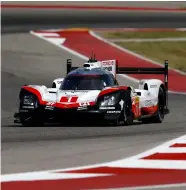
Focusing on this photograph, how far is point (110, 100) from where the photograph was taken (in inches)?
596

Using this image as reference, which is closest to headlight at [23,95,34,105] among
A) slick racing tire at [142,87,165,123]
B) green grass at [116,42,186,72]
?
slick racing tire at [142,87,165,123]

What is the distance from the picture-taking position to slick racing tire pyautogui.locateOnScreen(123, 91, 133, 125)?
50.6ft

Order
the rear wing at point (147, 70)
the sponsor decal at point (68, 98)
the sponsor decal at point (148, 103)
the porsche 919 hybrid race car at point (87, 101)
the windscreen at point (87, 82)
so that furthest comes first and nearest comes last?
the rear wing at point (147, 70) → the sponsor decal at point (148, 103) → the windscreen at point (87, 82) → the sponsor decal at point (68, 98) → the porsche 919 hybrid race car at point (87, 101)

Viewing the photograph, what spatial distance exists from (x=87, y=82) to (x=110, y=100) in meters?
0.92

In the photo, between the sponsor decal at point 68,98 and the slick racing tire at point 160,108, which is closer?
the sponsor decal at point 68,98

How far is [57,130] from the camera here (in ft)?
47.2

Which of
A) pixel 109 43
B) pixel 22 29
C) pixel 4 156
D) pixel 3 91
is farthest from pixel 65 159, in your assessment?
pixel 22 29

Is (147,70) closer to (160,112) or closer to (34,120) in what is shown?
(160,112)

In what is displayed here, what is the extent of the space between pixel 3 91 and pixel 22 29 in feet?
38.0

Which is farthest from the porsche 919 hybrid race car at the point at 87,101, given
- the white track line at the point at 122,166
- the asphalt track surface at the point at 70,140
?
the white track line at the point at 122,166

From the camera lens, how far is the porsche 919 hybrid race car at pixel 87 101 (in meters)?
15.0

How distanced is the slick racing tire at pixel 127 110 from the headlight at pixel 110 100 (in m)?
0.29

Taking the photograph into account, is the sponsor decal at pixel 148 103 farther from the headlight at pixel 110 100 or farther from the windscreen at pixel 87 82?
the headlight at pixel 110 100

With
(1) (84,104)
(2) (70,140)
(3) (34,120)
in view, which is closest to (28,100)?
(3) (34,120)
